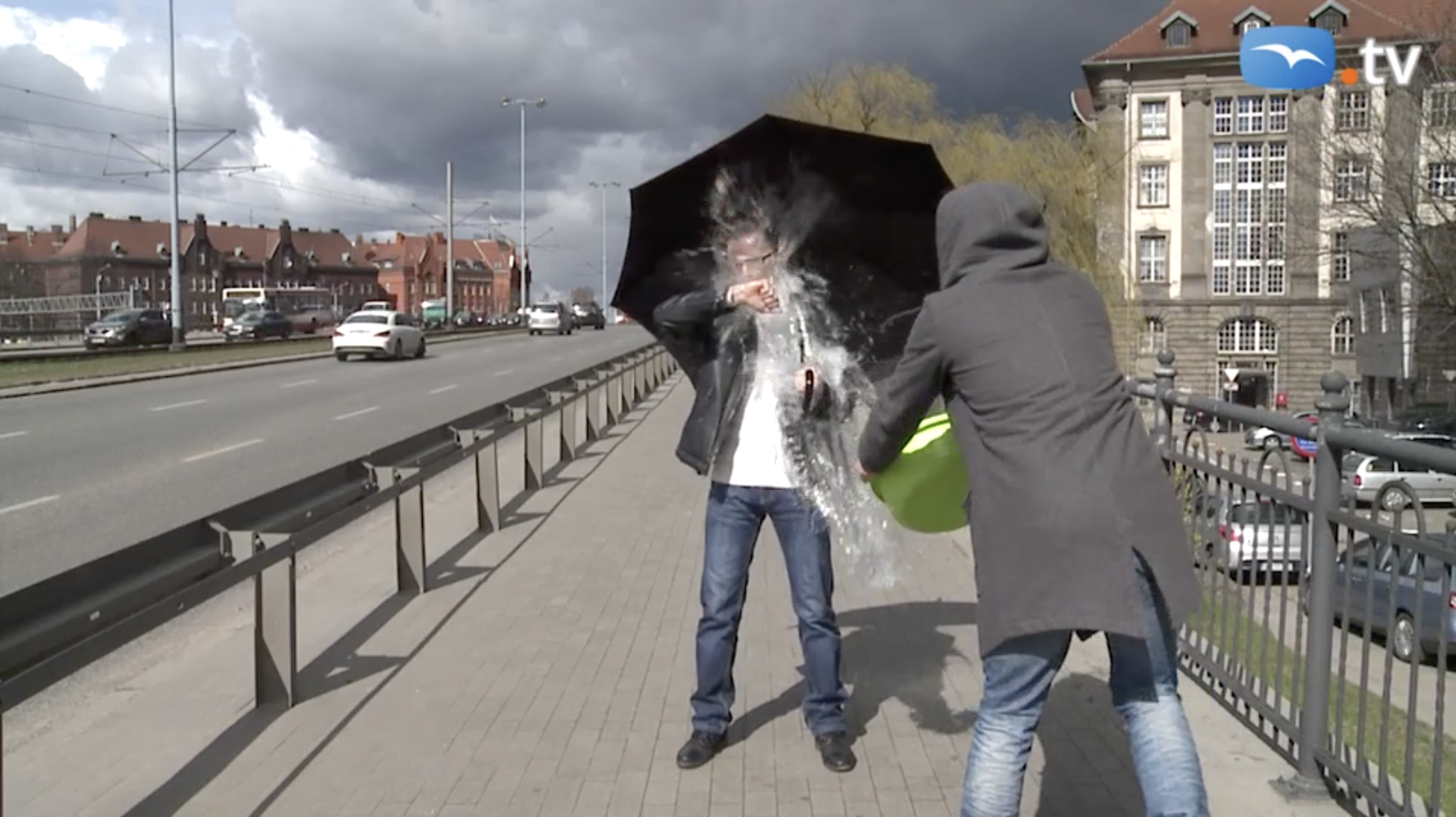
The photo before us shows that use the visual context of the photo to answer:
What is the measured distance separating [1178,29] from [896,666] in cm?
7939

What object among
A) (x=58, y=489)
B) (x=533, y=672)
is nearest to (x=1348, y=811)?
(x=533, y=672)

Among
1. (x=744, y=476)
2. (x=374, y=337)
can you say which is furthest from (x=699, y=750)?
(x=374, y=337)

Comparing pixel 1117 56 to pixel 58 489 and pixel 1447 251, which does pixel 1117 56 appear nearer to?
pixel 1447 251

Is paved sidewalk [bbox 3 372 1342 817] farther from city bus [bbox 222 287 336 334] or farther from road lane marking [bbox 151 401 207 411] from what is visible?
city bus [bbox 222 287 336 334]

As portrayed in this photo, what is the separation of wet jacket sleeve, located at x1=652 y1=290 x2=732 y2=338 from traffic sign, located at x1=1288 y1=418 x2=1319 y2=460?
5.96ft

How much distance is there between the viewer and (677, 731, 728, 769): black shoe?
455 centimetres

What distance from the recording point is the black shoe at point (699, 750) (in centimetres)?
455

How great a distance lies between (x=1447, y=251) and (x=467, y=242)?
143526mm

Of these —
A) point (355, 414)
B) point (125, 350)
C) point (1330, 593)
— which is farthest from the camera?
point (125, 350)

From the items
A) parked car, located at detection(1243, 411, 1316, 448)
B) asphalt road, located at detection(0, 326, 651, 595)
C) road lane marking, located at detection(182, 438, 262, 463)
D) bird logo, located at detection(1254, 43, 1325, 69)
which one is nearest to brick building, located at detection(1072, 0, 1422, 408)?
bird logo, located at detection(1254, 43, 1325, 69)

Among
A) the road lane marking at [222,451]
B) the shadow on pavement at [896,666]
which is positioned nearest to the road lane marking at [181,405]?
the road lane marking at [222,451]

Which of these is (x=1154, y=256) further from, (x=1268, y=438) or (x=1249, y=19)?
(x=1268, y=438)

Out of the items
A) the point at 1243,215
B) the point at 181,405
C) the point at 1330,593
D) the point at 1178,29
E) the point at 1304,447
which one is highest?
the point at 1178,29

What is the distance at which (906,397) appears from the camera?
321cm
